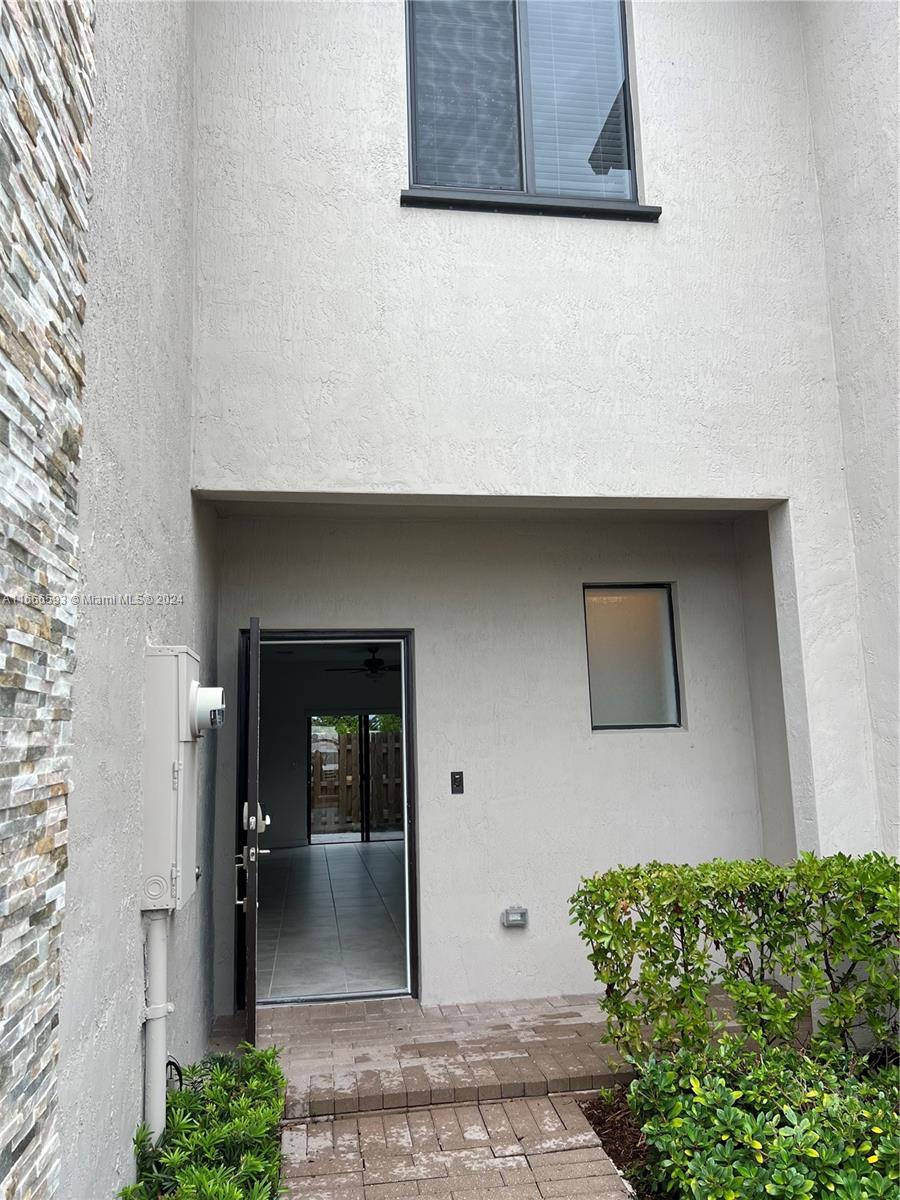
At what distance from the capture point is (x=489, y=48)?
4973 mm

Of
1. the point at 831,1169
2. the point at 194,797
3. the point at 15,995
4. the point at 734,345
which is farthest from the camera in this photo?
the point at 734,345

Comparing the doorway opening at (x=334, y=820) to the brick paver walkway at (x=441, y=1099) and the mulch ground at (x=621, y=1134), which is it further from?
the mulch ground at (x=621, y=1134)

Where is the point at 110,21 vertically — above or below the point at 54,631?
above

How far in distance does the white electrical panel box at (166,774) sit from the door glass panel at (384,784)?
1144 centimetres

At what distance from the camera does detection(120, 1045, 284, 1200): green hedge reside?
8.48 ft

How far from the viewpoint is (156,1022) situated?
9.75 feet

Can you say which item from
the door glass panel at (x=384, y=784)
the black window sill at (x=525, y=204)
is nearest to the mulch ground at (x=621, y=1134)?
the black window sill at (x=525, y=204)

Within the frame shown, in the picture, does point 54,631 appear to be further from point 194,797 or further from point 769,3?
point 769,3

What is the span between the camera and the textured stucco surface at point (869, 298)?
4203mm

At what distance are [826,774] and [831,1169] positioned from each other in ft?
6.57

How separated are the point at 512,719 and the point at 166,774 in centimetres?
268

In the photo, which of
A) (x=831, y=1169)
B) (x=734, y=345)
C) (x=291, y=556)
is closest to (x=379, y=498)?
(x=291, y=556)

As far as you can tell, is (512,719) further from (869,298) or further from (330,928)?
(869,298)

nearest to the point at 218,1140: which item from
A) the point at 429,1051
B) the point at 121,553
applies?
the point at 429,1051
